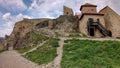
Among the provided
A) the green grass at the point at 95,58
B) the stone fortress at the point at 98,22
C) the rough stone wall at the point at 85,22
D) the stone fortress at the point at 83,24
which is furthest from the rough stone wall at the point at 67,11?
the green grass at the point at 95,58

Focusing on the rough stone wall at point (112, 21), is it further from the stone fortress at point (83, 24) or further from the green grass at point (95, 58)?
the green grass at point (95, 58)

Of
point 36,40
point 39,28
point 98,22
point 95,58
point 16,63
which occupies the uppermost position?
point 98,22

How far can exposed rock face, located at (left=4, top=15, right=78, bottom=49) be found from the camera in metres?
43.3

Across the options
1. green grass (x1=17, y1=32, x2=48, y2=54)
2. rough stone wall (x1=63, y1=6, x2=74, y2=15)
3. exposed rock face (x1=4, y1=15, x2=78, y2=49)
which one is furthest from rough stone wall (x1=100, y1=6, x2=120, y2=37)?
green grass (x1=17, y1=32, x2=48, y2=54)

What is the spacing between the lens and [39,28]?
158ft

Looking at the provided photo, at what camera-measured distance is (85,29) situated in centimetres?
4288

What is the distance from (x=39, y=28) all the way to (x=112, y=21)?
17979 millimetres

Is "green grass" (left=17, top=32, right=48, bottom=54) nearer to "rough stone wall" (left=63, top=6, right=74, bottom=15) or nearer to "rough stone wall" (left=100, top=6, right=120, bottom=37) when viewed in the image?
"rough stone wall" (left=63, top=6, right=74, bottom=15)

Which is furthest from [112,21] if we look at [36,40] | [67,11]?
[36,40]

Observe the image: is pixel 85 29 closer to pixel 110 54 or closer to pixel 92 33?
pixel 92 33

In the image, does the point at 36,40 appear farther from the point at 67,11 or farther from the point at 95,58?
the point at 95,58

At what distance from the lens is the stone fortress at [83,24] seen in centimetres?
4265

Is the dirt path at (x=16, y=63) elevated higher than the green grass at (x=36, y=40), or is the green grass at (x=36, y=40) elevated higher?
the green grass at (x=36, y=40)

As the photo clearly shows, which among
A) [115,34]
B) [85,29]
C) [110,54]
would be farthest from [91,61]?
[115,34]
